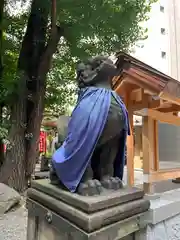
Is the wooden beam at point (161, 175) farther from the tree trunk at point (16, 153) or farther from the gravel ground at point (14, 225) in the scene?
the tree trunk at point (16, 153)

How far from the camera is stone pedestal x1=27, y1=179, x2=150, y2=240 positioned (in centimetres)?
164

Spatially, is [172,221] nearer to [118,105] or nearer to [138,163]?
[118,105]

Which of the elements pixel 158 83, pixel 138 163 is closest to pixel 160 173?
pixel 158 83

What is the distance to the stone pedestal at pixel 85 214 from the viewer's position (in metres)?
1.64

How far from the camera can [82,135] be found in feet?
6.21

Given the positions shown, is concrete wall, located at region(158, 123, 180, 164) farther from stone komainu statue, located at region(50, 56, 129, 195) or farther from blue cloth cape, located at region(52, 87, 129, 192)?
blue cloth cape, located at region(52, 87, 129, 192)

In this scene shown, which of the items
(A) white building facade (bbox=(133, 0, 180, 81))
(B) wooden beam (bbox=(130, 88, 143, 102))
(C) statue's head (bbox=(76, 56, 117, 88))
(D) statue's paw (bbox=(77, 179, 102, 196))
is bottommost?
(D) statue's paw (bbox=(77, 179, 102, 196))

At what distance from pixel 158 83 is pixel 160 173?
172cm

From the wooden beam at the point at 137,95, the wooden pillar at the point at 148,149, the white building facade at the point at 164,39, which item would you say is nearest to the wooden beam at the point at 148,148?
the wooden pillar at the point at 148,149

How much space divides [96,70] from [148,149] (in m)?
2.36

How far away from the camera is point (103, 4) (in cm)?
576

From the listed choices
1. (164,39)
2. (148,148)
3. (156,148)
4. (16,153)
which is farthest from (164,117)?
(164,39)

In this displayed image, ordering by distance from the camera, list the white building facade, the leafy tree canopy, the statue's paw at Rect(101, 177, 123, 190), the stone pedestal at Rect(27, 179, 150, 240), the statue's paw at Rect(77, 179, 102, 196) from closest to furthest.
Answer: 1. the stone pedestal at Rect(27, 179, 150, 240)
2. the statue's paw at Rect(77, 179, 102, 196)
3. the statue's paw at Rect(101, 177, 123, 190)
4. the leafy tree canopy
5. the white building facade

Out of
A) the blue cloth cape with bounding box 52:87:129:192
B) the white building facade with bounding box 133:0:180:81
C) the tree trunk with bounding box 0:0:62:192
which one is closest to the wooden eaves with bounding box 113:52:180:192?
the blue cloth cape with bounding box 52:87:129:192
